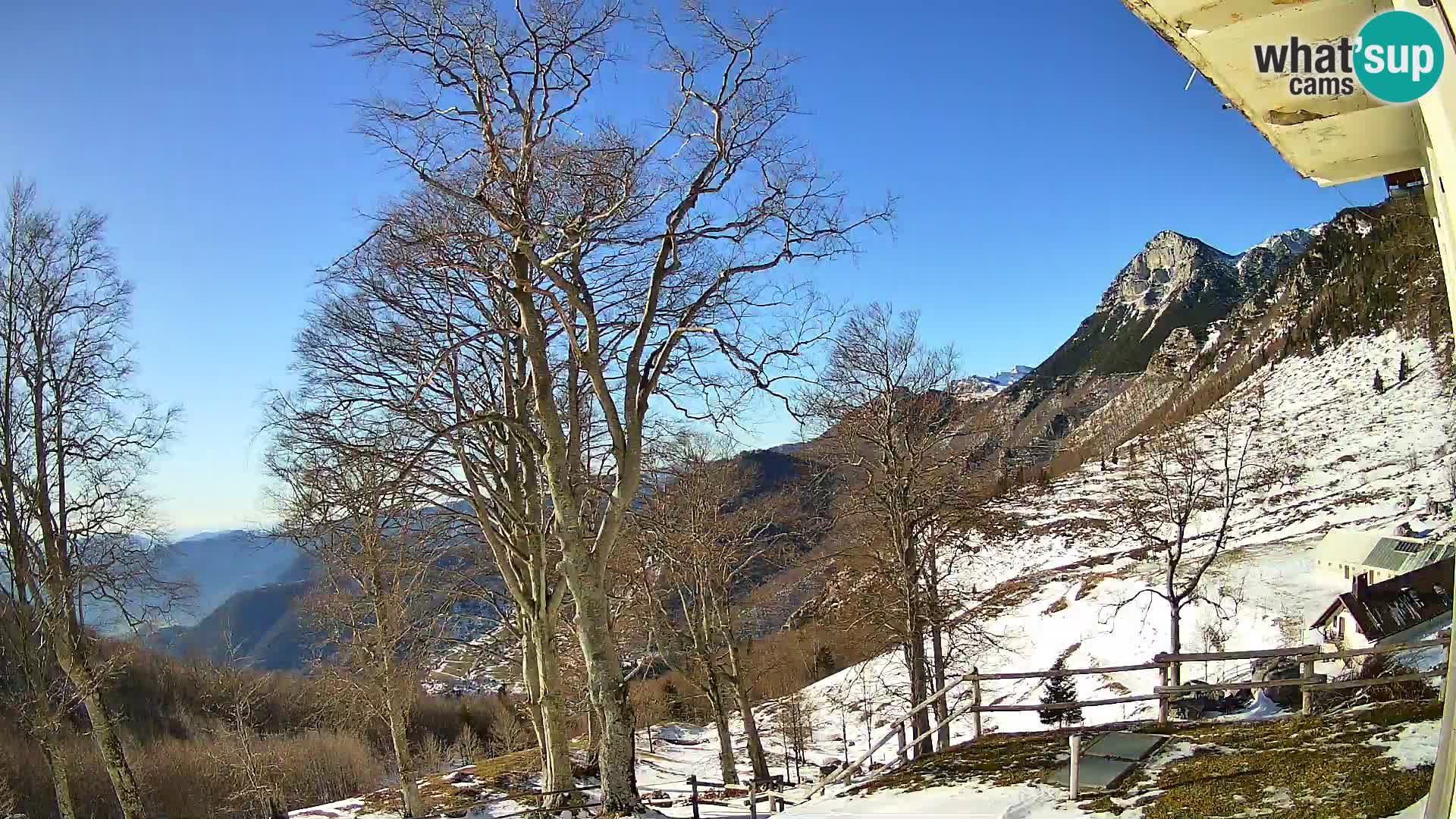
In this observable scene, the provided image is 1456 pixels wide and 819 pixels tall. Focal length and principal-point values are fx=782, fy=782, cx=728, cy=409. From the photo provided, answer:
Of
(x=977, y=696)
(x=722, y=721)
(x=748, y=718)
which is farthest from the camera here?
(x=722, y=721)

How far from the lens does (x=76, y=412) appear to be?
1316 centimetres

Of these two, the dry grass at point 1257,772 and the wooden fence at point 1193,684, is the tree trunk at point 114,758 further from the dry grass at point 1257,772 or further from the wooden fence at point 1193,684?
the dry grass at point 1257,772

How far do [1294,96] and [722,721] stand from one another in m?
19.8

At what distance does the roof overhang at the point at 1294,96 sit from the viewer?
2.65 metres

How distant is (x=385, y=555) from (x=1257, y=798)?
15.4m

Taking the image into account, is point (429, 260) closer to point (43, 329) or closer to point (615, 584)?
point (43, 329)

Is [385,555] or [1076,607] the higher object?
[385,555]

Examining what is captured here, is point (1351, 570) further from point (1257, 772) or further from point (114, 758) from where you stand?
point (114, 758)

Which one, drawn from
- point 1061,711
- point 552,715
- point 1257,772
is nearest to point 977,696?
point 1257,772

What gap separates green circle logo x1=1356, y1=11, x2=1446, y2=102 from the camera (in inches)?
89.4

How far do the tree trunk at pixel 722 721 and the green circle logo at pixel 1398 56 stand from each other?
18.6 metres

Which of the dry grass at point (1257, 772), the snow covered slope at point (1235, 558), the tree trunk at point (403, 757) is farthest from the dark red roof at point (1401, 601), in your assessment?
the tree trunk at point (403, 757)

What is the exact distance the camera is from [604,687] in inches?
374

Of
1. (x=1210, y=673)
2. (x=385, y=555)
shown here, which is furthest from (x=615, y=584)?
(x=1210, y=673)
